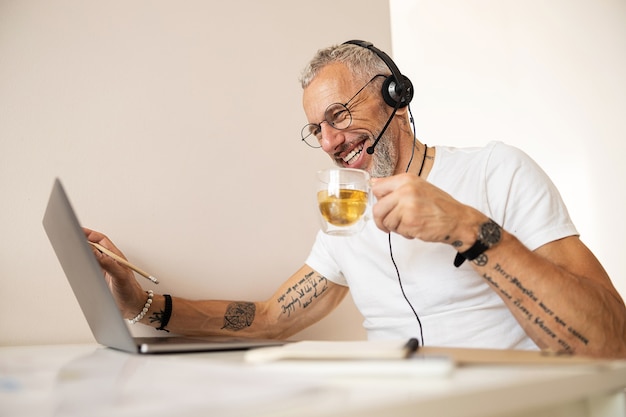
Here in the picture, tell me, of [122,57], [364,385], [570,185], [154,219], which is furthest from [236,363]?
[570,185]

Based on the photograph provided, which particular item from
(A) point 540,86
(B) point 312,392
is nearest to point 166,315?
(B) point 312,392

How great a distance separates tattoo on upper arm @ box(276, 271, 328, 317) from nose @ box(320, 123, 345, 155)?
1.22 feet

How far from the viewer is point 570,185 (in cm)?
370

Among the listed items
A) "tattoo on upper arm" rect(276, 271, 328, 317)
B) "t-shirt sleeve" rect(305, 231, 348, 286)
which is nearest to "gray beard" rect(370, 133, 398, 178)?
"t-shirt sleeve" rect(305, 231, 348, 286)

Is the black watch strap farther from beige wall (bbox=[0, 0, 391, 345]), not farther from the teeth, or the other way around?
beige wall (bbox=[0, 0, 391, 345])

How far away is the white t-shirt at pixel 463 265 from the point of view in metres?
1.17

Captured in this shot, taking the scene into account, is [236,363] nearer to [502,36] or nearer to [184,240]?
[184,240]

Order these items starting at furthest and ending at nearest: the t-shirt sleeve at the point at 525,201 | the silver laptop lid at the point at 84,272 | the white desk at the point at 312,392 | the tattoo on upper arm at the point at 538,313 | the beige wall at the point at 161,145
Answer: the beige wall at the point at 161,145 → the t-shirt sleeve at the point at 525,201 → the tattoo on upper arm at the point at 538,313 → the silver laptop lid at the point at 84,272 → the white desk at the point at 312,392

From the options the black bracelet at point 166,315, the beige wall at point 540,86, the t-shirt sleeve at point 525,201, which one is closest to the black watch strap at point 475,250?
the t-shirt sleeve at point 525,201

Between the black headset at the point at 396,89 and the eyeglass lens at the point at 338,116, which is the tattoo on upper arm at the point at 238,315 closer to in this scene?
the eyeglass lens at the point at 338,116

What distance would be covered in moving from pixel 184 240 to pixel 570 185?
311 centimetres

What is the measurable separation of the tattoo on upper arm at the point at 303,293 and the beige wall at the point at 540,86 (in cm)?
274

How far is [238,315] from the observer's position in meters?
1.48

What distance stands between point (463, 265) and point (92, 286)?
818 mm
